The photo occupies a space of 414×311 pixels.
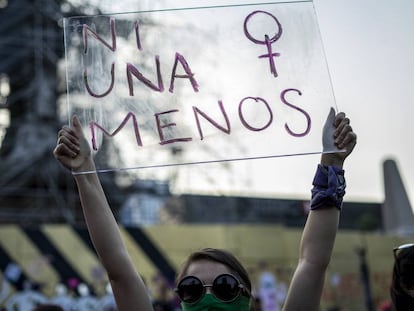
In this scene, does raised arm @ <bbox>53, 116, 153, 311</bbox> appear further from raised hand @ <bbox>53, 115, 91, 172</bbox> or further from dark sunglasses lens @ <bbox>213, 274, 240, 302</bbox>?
dark sunglasses lens @ <bbox>213, 274, 240, 302</bbox>

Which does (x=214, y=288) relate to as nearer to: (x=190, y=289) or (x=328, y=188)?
(x=190, y=289)

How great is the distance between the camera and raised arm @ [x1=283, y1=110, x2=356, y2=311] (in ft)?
5.58

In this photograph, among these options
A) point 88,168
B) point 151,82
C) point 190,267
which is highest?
point 151,82

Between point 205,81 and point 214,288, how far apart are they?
2.35 ft

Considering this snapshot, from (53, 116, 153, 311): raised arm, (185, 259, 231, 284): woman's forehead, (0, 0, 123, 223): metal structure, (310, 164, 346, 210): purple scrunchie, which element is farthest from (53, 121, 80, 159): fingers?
(0, 0, 123, 223): metal structure

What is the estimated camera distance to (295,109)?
203 cm

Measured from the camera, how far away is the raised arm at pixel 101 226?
1.73 m

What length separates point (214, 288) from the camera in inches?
64.9

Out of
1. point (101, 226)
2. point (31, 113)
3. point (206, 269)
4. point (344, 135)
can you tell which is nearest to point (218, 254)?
point (206, 269)

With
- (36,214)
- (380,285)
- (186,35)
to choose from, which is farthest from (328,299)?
(186,35)

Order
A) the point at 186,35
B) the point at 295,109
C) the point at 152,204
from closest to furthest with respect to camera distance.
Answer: the point at 295,109
the point at 186,35
the point at 152,204

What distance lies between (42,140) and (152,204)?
3.90 m

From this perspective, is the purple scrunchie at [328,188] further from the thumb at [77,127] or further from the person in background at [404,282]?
the thumb at [77,127]

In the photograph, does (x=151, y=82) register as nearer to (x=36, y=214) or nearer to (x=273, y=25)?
(x=273, y=25)
